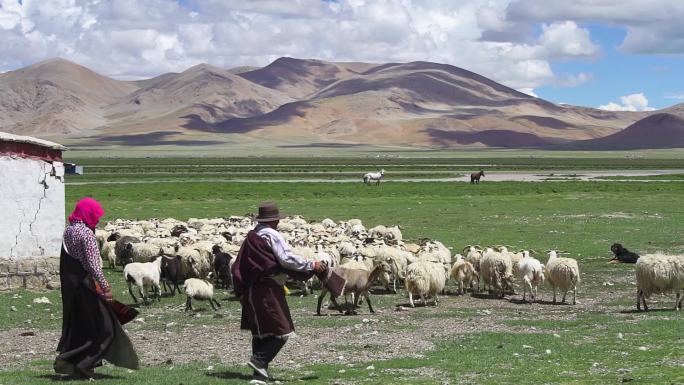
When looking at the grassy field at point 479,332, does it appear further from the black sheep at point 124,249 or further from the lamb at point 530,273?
the black sheep at point 124,249

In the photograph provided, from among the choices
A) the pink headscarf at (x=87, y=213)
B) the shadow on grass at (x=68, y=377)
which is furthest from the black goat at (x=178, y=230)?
the pink headscarf at (x=87, y=213)

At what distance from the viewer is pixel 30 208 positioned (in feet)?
65.5

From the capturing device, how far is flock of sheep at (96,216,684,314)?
17453 millimetres

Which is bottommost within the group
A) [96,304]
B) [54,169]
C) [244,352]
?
[244,352]

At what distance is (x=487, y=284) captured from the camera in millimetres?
21141

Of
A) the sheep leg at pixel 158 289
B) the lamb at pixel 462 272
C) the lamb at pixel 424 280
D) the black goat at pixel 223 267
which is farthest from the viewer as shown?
the black goat at pixel 223 267

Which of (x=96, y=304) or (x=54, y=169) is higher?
(x=54, y=169)

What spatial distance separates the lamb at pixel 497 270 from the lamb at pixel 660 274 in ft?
11.8

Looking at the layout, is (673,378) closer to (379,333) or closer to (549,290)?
(379,333)

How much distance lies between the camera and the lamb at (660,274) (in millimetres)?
16812

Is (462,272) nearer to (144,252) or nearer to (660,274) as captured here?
(660,274)

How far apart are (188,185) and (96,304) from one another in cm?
5684

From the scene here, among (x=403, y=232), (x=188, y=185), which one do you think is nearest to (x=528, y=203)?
(x=403, y=232)

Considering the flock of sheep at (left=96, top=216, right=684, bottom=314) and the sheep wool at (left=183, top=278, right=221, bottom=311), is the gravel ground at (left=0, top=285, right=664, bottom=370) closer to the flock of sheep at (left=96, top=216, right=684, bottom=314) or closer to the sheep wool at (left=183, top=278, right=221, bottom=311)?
the sheep wool at (left=183, top=278, right=221, bottom=311)
